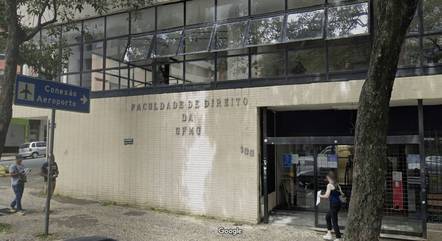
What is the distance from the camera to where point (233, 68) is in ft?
39.3

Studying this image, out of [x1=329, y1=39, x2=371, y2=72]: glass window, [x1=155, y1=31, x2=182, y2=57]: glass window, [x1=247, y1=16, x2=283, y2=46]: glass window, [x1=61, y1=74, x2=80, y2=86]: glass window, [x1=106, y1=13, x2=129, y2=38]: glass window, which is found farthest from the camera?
[x1=61, y1=74, x2=80, y2=86]: glass window

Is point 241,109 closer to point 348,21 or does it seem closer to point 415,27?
point 348,21

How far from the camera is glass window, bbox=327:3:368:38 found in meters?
10.4

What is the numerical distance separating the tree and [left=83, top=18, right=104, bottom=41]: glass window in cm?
87

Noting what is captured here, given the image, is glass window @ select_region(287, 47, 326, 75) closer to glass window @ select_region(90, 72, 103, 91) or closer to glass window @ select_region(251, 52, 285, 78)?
glass window @ select_region(251, 52, 285, 78)

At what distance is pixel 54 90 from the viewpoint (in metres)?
8.85

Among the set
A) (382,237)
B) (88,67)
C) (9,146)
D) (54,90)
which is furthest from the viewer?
(9,146)

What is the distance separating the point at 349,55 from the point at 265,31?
235 centimetres

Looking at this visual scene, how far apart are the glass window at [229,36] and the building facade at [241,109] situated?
4 centimetres

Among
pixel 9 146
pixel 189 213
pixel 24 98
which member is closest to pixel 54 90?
pixel 24 98

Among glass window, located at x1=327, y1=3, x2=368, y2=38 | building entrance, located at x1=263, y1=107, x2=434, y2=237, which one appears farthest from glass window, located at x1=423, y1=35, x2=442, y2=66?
building entrance, located at x1=263, y1=107, x2=434, y2=237

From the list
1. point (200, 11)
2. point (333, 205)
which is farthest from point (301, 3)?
point (333, 205)

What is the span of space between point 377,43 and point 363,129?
123 cm

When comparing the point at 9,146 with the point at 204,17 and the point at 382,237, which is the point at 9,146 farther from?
the point at 382,237
